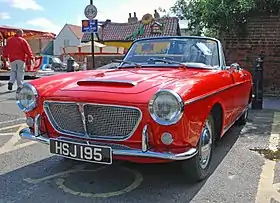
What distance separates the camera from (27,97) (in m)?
3.84

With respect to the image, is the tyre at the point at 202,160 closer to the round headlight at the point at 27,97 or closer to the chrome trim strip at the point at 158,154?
the chrome trim strip at the point at 158,154

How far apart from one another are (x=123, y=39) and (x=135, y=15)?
669cm

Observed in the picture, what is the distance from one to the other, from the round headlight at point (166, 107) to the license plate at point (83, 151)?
0.49 m

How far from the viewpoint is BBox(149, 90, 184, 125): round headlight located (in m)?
3.13

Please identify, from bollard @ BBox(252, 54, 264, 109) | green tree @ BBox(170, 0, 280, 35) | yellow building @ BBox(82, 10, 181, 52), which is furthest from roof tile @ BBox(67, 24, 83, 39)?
bollard @ BBox(252, 54, 264, 109)

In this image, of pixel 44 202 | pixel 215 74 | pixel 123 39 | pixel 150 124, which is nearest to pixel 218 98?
pixel 215 74

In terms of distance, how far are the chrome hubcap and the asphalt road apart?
0.18 m

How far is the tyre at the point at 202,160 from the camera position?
3531mm

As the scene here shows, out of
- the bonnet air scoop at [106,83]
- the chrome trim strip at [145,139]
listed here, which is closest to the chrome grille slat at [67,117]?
the bonnet air scoop at [106,83]

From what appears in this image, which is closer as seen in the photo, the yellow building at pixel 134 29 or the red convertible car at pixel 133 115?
the red convertible car at pixel 133 115

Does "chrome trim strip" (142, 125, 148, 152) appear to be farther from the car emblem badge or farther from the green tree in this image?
the green tree

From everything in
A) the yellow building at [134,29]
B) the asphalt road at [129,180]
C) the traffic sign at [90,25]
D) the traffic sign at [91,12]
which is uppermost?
the yellow building at [134,29]

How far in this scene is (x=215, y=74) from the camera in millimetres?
4262

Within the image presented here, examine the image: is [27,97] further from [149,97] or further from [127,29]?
[127,29]
